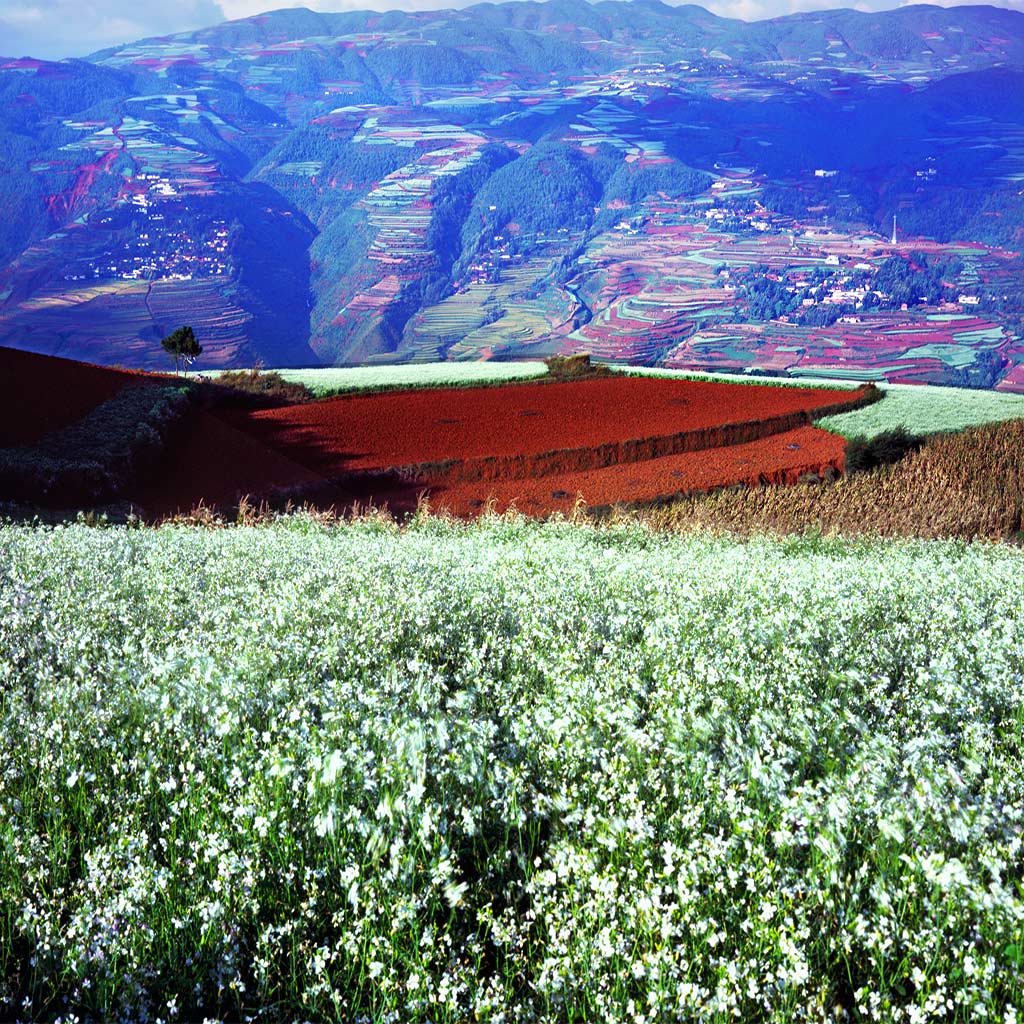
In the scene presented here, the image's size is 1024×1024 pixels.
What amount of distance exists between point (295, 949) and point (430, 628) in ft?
8.77

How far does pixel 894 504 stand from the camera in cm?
1773

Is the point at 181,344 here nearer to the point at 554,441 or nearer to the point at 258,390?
the point at 258,390

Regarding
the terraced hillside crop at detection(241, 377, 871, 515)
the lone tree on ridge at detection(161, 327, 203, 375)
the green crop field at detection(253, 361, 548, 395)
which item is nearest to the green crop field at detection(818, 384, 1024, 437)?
the terraced hillside crop at detection(241, 377, 871, 515)

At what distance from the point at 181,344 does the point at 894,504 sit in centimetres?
2897

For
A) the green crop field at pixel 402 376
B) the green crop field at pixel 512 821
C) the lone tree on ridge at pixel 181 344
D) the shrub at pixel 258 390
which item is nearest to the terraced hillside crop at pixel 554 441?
the green crop field at pixel 402 376

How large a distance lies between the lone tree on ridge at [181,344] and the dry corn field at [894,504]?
25.5 m

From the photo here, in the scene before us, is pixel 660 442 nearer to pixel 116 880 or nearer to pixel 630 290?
pixel 116 880

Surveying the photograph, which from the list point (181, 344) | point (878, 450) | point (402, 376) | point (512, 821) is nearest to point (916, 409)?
point (878, 450)

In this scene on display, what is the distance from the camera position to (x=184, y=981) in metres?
2.89

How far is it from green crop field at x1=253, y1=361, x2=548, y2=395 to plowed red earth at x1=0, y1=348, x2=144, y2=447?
7.47 meters

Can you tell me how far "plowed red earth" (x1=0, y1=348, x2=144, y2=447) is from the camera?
21.3 metres

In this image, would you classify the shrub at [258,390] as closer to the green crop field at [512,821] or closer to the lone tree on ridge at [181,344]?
the lone tree on ridge at [181,344]

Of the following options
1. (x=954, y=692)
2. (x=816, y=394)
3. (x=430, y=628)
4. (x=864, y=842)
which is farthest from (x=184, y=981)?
(x=816, y=394)

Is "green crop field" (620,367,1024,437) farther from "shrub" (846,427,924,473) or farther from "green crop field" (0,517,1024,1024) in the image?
"green crop field" (0,517,1024,1024)
